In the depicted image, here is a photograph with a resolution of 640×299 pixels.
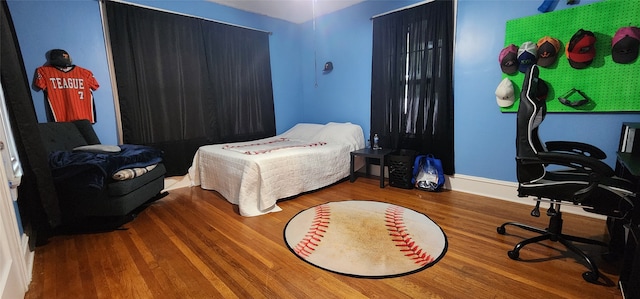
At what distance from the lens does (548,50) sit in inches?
89.9

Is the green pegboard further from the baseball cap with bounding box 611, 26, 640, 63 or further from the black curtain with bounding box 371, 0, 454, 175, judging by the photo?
the black curtain with bounding box 371, 0, 454, 175

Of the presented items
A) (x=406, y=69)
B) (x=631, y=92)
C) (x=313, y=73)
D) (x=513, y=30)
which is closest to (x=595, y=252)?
(x=631, y=92)

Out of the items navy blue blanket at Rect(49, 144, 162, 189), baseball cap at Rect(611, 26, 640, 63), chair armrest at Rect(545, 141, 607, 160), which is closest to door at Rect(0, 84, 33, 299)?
navy blue blanket at Rect(49, 144, 162, 189)

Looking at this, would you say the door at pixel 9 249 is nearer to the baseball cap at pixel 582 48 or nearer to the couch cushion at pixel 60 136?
the couch cushion at pixel 60 136

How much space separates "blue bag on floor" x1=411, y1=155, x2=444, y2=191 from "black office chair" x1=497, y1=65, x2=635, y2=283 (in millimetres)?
1239

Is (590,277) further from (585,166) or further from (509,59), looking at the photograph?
(509,59)

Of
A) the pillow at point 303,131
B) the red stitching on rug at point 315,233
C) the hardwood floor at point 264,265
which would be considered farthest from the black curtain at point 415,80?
the red stitching on rug at point 315,233

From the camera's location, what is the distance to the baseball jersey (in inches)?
99.1

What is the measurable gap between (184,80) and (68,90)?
1093mm

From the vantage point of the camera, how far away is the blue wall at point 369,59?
7.86 feet

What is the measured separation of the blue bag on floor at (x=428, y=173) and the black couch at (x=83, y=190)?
2.88 metres

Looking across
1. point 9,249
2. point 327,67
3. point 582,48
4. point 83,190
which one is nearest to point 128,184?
point 83,190

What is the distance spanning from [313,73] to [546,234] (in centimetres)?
363

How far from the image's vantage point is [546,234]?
1.76 metres
